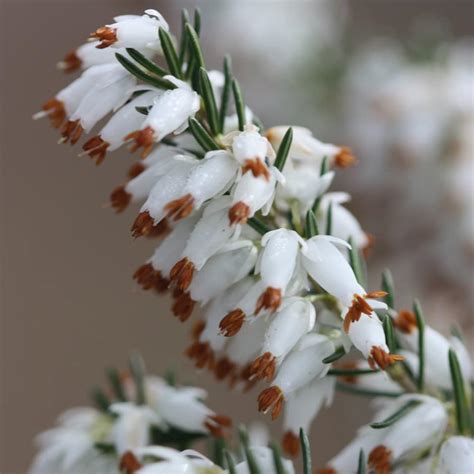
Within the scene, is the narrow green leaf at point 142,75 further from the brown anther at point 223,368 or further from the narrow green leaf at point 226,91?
the brown anther at point 223,368

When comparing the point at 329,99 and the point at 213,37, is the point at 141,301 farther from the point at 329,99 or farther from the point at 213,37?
the point at 329,99

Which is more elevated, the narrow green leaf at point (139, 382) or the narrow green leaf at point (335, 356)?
the narrow green leaf at point (139, 382)

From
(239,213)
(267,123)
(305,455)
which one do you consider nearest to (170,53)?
(239,213)

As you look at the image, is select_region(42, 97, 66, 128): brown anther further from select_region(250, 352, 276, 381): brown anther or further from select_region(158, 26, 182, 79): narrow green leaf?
select_region(250, 352, 276, 381): brown anther

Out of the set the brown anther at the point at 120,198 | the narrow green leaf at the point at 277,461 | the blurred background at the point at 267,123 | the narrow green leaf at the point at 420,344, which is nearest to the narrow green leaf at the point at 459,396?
the narrow green leaf at the point at 420,344

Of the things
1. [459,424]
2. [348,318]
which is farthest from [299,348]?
[459,424]
